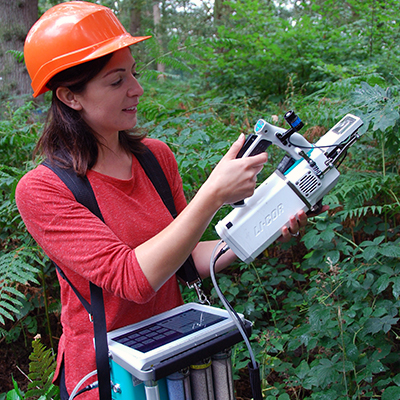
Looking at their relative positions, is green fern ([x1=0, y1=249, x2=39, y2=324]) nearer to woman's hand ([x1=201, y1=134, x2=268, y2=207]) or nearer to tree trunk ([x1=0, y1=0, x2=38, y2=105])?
woman's hand ([x1=201, y1=134, x2=268, y2=207])

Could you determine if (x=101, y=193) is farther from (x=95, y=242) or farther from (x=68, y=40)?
(x=68, y=40)

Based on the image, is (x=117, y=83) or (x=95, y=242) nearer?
(x=95, y=242)

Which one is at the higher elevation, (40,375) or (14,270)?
(14,270)

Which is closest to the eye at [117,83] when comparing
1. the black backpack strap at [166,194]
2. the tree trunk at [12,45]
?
the black backpack strap at [166,194]

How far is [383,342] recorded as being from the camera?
209cm

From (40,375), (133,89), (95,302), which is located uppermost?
(133,89)

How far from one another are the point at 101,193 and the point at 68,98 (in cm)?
42

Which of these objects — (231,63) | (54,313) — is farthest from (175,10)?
(54,313)

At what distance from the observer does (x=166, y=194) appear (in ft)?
5.50

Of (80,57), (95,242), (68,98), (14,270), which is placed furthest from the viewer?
(14,270)

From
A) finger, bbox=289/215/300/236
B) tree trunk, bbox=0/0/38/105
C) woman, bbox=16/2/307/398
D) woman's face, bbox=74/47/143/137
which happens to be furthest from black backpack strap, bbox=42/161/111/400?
tree trunk, bbox=0/0/38/105

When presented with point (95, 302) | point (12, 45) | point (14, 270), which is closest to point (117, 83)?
point (95, 302)

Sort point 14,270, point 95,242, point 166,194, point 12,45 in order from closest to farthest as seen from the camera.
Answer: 1. point 95,242
2. point 166,194
3. point 14,270
4. point 12,45

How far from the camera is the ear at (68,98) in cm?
154
